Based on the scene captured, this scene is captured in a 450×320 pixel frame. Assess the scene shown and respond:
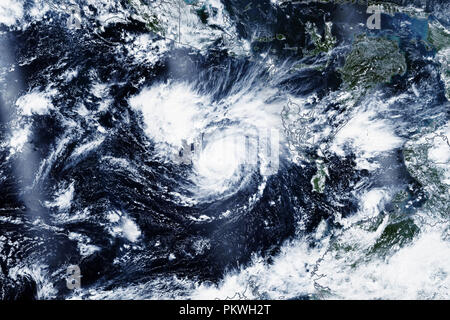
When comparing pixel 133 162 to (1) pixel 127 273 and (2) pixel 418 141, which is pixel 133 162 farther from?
(2) pixel 418 141

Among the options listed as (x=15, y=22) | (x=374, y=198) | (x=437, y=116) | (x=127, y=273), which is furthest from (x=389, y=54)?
(x=15, y=22)

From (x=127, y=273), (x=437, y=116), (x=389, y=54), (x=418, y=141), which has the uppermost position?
(x=389, y=54)

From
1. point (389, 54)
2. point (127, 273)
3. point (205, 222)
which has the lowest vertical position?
point (127, 273)

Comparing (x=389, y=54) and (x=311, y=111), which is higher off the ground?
(x=389, y=54)

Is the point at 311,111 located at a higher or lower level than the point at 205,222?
higher

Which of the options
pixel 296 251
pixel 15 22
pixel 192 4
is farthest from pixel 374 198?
pixel 15 22

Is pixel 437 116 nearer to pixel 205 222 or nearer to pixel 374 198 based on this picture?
pixel 374 198
